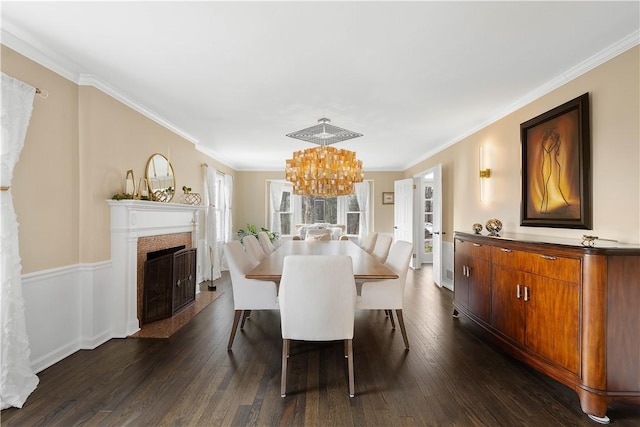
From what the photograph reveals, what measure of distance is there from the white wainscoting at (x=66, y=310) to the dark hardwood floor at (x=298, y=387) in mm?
116

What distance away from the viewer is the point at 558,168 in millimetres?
2902

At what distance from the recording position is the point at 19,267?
7.20ft

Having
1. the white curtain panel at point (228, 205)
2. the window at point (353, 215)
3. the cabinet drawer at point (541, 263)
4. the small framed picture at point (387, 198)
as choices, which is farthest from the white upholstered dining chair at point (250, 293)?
the small framed picture at point (387, 198)

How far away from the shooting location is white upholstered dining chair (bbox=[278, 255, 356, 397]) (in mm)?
2205

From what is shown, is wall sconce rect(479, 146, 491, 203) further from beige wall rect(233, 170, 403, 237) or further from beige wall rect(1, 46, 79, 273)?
beige wall rect(1, 46, 79, 273)

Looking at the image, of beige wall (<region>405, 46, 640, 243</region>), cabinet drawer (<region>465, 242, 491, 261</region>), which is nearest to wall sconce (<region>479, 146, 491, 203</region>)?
beige wall (<region>405, 46, 640, 243</region>)

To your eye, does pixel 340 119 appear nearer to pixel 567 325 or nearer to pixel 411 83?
pixel 411 83

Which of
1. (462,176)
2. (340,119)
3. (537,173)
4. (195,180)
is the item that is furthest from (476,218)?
(195,180)

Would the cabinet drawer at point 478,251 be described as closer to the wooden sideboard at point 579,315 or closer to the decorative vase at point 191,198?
the wooden sideboard at point 579,315

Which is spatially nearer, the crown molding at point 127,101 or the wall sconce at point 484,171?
the crown molding at point 127,101

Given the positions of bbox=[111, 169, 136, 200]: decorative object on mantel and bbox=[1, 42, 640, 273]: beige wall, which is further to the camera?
bbox=[111, 169, 136, 200]: decorative object on mantel

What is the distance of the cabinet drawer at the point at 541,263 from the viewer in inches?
84.2

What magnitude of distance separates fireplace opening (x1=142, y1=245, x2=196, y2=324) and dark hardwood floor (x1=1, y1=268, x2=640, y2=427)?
0.55m

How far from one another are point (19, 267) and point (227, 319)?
2.04 m
